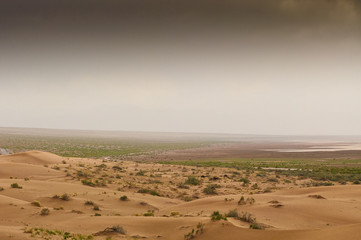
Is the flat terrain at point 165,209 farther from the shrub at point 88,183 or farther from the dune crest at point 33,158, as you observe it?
the dune crest at point 33,158

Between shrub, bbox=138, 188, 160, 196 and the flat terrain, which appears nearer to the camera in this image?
the flat terrain

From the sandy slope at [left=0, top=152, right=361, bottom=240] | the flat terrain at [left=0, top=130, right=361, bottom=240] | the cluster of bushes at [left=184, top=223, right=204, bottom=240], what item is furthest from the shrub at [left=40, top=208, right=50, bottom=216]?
the cluster of bushes at [left=184, top=223, right=204, bottom=240]

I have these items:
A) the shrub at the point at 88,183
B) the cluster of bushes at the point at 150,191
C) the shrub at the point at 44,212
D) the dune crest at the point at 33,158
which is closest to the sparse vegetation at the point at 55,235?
the shrub at the point at 44,212

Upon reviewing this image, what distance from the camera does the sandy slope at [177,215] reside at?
516 inches

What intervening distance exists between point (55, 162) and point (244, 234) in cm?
3933

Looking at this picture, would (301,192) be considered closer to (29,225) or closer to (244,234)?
(244,234)

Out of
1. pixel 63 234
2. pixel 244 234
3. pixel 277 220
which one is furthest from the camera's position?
pixel 277 220

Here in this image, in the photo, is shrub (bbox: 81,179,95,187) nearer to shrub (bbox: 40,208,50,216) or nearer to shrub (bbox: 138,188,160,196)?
shrub (bbox: 138,188,160,196)

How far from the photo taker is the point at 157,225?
15.8 m

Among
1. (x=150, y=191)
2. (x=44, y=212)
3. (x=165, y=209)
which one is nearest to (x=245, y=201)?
(x=165, y=209)

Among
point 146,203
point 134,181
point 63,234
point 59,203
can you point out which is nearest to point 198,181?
point 134,181

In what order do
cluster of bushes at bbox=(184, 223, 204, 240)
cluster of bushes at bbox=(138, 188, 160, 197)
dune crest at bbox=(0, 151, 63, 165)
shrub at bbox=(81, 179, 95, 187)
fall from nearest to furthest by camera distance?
cluster of bushes at bbox=(184, 223, 204, 240), cluster of bushes at bbox=(138, 188, 160, 197), shrub at bbox=(81, 179, 95, 187), dune crest at bbox=(0, 151, 63, 165)

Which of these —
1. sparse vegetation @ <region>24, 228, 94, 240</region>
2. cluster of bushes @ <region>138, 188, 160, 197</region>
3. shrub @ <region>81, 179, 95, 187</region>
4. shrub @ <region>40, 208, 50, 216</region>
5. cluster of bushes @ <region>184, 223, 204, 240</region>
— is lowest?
cluster of bushes @ <region>138, 188, 160, 197</region>

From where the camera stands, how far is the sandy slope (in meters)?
13.1
